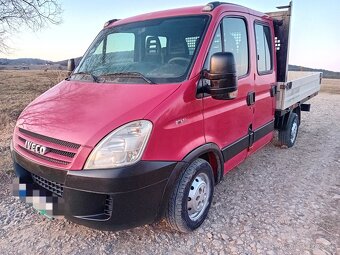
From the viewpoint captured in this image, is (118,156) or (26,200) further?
(26,200)

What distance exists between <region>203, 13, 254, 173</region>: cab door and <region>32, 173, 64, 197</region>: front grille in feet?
4.63

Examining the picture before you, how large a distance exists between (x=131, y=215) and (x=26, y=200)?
1.02 m

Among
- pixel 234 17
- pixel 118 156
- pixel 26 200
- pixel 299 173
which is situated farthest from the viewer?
pixel 299 173

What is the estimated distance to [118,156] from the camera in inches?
84.9

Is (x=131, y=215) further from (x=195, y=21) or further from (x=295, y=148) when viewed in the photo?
(x=295, y=148)

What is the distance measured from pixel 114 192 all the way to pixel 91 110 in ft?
2.44

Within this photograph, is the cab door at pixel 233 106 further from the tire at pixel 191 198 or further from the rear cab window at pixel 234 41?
the tire at pixel 191 198

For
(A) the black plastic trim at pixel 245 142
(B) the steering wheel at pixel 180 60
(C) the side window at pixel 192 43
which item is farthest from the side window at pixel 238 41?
(A) the black plastic trim at pixel 245 142

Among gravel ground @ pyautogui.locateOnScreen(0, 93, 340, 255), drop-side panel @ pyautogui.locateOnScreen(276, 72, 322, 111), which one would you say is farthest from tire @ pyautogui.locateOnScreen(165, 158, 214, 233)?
drop-side panel @ pyautogui.locateOnScreen(276, 72, 322, 111)

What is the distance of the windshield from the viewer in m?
2.77

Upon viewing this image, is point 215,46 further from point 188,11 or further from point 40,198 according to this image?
point 40,198

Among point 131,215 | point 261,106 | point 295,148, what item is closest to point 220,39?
point 261,106

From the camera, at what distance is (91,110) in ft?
7.99

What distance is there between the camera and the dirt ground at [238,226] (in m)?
2.60
